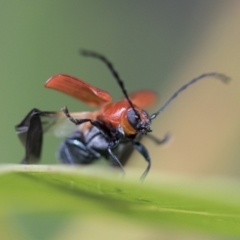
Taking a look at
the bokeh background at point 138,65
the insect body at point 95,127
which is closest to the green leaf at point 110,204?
the insect body at point 95,127

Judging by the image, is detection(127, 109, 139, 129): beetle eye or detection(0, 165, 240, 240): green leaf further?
detection(127, 109, 139, 129): beetle eye

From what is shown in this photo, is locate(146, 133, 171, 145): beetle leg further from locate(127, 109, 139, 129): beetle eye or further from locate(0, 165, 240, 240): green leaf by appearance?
locate(0, 165, 240, 240): green leaf

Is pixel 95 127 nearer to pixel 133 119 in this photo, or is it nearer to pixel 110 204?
pixel 133 119

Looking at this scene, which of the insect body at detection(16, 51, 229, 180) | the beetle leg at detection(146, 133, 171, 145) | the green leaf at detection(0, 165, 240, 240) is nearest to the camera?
the green leaf at detection(0, 165, 240, 240)

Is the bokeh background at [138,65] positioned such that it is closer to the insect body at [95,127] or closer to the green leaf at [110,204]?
the insect body at [95,127]

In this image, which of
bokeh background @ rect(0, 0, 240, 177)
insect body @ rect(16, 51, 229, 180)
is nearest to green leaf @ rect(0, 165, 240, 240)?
insect body @ rect(16, 51, 229, 180)

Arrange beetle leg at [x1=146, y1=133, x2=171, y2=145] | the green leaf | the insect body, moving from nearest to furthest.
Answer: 1. the green leaf
2. the insect body
3. beetle leg at [x1=146, y1=133, x2=171, y2=145]
